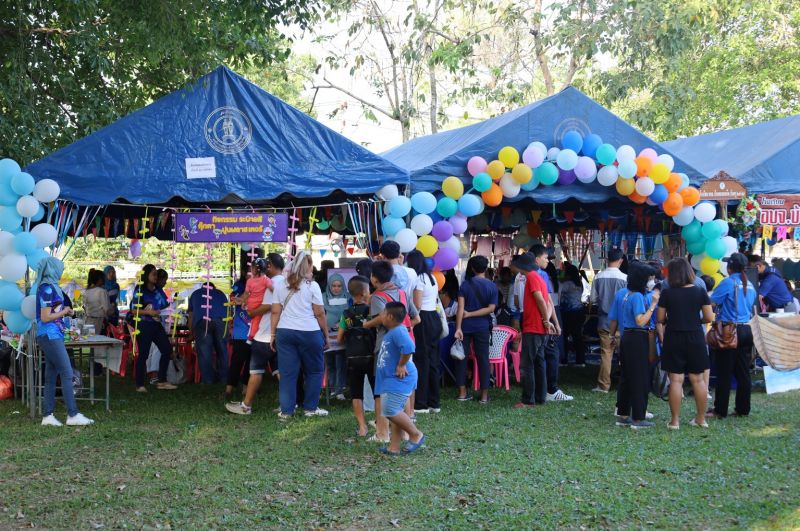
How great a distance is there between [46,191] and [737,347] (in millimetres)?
6496

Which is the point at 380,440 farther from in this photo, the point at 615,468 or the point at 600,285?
the point at 600,285

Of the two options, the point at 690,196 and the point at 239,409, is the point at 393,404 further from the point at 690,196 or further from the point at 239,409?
the point at 690,196

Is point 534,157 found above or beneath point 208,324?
above

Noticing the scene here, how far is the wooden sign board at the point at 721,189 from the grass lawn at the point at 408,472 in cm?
259

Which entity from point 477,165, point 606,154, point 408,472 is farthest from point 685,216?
point 408,472

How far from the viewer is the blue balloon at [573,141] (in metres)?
9.66

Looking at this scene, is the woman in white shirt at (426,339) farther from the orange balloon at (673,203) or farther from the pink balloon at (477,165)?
the orange balloon at (673,203)

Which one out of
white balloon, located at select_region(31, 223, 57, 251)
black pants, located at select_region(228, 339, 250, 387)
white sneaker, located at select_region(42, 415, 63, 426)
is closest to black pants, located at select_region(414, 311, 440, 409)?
black pants, located at select_region(228, 339, 250, 387)

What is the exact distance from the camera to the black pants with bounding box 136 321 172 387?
390 inches

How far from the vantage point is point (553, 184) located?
9.74 meters

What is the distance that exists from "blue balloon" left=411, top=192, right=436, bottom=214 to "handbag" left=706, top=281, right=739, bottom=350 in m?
2.99

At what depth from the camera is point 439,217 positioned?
9.36 metres

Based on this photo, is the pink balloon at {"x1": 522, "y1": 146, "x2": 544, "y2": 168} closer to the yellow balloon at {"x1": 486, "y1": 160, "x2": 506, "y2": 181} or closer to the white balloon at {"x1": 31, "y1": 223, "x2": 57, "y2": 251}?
the yellow balloon at {"x1": 486, "y1": 160, "x2": 506, "y2": 181}

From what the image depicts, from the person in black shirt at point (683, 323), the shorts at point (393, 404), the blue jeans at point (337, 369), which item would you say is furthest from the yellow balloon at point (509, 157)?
the shorts at point (393, 404)
